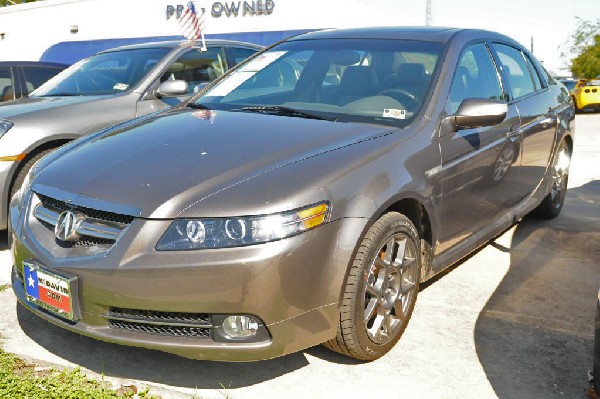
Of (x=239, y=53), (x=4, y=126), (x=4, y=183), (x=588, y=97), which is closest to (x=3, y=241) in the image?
(x=4, y=183)

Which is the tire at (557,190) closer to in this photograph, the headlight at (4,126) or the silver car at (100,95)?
the silver car at (100,95)

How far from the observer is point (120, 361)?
9.95 ft

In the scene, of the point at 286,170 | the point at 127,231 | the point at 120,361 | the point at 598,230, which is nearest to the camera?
the point at 127,231

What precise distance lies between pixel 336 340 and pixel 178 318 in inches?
28.1

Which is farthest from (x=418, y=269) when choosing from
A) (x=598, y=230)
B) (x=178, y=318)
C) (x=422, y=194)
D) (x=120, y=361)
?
(x=598, y=230)

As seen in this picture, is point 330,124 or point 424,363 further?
point 330,124

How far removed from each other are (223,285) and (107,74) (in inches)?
154

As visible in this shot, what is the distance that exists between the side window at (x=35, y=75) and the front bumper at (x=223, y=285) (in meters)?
5.04

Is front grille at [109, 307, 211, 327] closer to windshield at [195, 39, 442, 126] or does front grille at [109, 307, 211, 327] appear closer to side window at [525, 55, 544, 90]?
windshield at [195, 39, 442, 126]

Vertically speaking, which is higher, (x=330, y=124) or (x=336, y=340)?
(x=330, y=124)

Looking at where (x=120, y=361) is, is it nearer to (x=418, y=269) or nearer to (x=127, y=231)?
(x=127, y=231)

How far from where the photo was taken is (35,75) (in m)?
7.22

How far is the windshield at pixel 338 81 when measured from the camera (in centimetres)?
350

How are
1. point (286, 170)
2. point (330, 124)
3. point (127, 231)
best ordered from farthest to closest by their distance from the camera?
1. point (330, 124)
2. point (286, 170)
3. point (127, 231)
